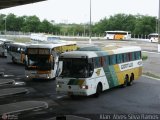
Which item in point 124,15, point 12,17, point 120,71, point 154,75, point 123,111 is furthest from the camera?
point 12,17

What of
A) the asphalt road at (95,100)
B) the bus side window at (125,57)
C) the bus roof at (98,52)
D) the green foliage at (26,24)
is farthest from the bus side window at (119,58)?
the green foliage at (26,24)

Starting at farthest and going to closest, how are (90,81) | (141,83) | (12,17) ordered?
(12,17) < (141,83) < (90,81)

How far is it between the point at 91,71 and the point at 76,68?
0.87m

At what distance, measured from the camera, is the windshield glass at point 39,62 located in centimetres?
3335

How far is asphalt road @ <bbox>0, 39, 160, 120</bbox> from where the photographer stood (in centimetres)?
2118

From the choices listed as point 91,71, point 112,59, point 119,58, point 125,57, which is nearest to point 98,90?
point 91,71

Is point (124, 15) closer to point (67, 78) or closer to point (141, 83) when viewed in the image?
point (141, 83)

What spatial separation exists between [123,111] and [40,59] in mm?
13505

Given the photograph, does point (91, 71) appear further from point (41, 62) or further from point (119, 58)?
point (41, 62)

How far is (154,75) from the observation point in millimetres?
37500

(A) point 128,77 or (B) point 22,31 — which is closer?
(A) point 128,77

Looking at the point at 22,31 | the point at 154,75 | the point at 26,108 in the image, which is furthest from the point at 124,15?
the point at 26,108

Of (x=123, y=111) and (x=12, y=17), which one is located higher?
(x=12, y=17)

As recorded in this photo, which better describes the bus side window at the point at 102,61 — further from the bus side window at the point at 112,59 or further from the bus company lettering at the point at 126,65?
the bus company lettering at the point at 126,65
